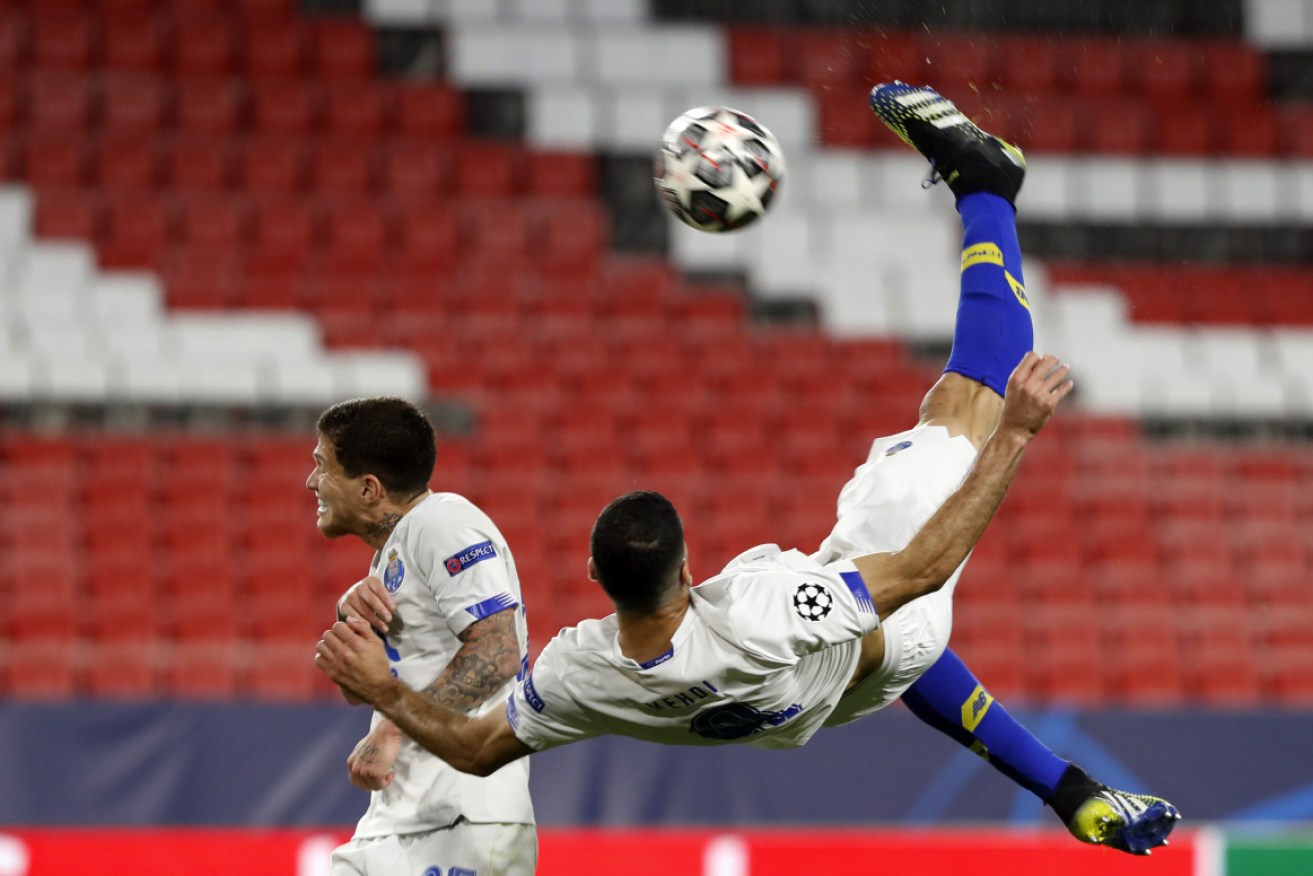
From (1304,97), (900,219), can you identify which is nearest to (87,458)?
(900,219)

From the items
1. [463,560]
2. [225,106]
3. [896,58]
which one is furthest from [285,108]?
[463,560]

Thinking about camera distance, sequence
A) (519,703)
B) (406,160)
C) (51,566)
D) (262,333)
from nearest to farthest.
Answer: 1. (519,703)
2. (51,566)
3. (262,333)
4. (406,160)

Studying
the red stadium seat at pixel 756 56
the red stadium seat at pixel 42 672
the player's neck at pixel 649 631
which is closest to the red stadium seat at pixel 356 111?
the red stadium seat at pixel 756 56

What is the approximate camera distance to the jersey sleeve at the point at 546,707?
3547 millimetres

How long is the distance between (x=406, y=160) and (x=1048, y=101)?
5.13 meters

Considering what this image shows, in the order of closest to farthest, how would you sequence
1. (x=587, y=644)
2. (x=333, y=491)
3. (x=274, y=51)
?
(x=587, y=644), (x=333, y=491), (x=274, y=51)

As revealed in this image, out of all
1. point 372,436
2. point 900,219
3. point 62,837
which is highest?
point 900,219

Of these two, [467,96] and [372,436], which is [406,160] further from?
[372,436]

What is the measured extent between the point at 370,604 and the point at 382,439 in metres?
0.41

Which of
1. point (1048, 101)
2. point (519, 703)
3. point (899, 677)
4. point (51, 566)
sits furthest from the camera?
point (1048, 101)

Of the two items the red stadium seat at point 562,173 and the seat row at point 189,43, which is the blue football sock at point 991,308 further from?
the seat row at point 189,43

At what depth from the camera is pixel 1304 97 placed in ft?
44.0

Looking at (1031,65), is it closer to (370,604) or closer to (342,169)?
(342,169)

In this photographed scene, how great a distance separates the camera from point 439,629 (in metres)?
3.78
